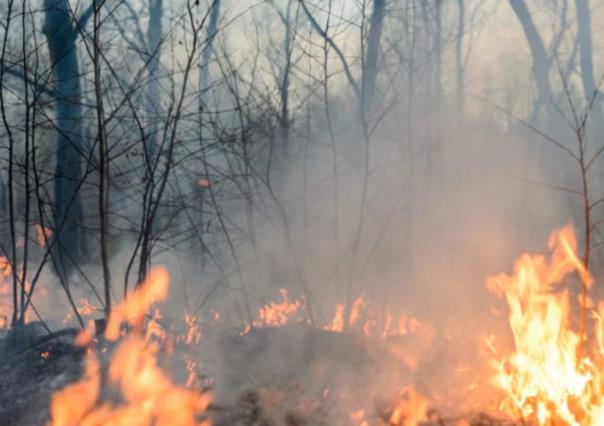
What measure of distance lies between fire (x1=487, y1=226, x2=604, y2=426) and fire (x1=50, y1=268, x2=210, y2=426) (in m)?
2.08

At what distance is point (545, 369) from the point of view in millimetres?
3943

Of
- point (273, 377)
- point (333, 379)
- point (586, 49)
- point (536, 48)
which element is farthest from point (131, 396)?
point (586, 49)

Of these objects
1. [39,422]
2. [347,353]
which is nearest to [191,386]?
[39,422]

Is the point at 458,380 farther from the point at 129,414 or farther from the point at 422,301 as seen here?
the point at 422,301

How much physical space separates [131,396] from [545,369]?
2769 mm

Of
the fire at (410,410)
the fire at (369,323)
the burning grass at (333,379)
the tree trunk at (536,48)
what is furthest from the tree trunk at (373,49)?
the tree trunk at (536,48)

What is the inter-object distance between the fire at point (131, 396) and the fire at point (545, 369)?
2.08 m

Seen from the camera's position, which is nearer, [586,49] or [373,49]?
[373,49]

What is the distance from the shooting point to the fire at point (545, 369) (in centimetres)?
373

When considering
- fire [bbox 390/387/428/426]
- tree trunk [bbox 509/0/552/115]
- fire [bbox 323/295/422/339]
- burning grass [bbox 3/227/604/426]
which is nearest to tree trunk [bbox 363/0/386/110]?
fire [bbox 323/295/422/339]

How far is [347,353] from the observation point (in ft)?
16.1

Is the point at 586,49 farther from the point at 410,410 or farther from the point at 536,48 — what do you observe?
the point at 410,410

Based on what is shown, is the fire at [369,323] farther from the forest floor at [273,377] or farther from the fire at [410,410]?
the fire at [410,410]

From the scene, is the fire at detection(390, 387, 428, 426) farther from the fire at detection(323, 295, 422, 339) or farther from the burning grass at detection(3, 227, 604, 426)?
the fire at detection(323, 295, 422, 339)
